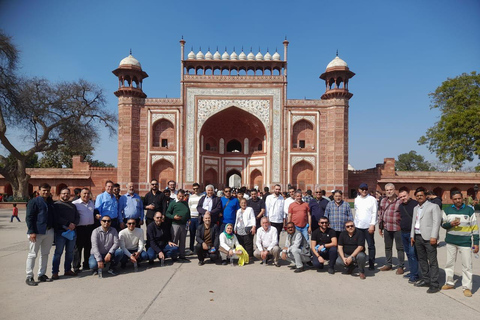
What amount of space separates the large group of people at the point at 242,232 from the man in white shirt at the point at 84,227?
2 cm

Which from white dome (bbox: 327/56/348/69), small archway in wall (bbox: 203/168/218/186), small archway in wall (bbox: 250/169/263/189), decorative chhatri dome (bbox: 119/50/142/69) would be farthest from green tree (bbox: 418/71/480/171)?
decorative chhatri dome (bbox: 119/50/142/69)

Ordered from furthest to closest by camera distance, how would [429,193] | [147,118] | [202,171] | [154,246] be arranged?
[202,171] < [147,118] < [154,246] < [429,193]

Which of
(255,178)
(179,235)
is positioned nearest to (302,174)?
(255,178)

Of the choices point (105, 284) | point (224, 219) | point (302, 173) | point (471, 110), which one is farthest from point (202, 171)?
point (105, 284)

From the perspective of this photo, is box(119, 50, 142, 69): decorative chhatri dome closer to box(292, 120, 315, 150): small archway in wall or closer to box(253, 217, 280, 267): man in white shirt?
box(292, 120, 315, 150): small archway in wall

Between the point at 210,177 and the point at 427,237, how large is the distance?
78.7 feet

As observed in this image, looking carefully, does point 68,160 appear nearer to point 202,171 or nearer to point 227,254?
point 202,171

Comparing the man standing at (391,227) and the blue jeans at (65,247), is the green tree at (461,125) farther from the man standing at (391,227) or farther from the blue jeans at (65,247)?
the blue jeans at (65,247)

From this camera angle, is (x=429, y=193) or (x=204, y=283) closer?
(x=204, y=283)

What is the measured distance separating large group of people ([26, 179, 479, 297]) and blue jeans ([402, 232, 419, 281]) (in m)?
0.02

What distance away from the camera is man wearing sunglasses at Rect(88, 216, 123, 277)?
557 centimetres

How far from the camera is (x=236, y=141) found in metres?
30.9

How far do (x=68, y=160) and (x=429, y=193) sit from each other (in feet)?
133

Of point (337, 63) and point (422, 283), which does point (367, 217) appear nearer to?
point (422, 283)
